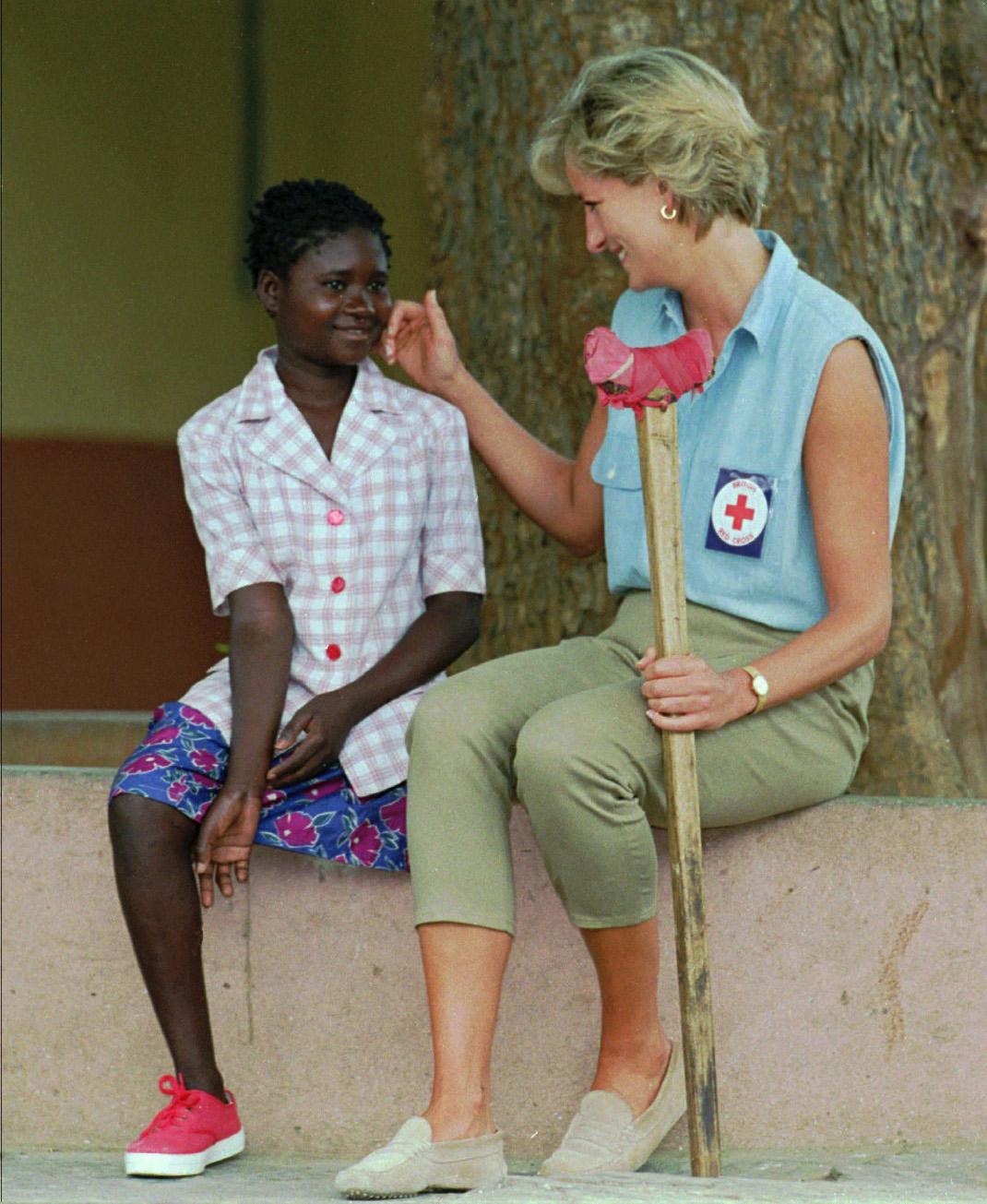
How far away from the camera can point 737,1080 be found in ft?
10.6

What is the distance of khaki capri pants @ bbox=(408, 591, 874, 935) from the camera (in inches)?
108

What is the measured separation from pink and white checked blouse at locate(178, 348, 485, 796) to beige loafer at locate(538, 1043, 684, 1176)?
718mm

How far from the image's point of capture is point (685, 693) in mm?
2742

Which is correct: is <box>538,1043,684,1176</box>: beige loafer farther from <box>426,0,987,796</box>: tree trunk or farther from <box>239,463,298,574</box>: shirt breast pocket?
<box>426,0,987,796</box>: tree trunk

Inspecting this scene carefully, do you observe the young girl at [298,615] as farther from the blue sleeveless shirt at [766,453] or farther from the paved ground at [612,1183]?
the blue sleeveless shirt at [766,453]

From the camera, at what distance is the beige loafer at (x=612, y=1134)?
283 cm

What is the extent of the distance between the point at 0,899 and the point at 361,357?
118 centimetres

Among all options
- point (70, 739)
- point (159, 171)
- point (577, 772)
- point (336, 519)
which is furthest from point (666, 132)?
point (159, 171)

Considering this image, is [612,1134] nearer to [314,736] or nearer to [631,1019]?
[631,1019]

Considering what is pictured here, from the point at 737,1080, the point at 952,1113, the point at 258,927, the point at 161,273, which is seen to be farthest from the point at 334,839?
the point at 161,273

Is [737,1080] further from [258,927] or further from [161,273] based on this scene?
[161,273]

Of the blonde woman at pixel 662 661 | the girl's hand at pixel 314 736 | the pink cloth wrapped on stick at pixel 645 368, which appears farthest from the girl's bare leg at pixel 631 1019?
the pink cloth wrapped on stick at pixel 645 368

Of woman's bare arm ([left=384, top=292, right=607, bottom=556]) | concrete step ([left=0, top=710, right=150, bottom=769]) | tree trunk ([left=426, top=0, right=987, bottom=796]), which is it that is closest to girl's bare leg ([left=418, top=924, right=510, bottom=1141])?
woman's bare arm ([left=384, top=292, right=607, bottom=556])

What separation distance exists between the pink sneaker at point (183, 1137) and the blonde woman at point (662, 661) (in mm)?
475
